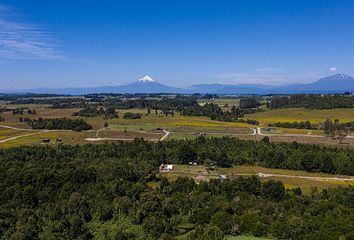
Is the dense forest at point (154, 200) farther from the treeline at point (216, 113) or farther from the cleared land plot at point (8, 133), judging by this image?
the treeline at point (216, 113)

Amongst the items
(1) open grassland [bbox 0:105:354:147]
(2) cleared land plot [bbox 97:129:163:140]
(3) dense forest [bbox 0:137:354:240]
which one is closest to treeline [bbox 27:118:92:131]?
(1) open grassland [bbox 0:105:354:147]

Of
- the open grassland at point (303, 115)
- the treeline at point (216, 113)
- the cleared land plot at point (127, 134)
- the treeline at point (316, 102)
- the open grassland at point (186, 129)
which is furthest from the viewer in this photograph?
the treeline at point (316, 102)

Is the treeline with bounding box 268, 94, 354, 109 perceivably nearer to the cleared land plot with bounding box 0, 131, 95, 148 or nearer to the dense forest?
the dense forest

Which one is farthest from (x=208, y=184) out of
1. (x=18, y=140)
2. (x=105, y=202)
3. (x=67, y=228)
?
(x=18, y=140)

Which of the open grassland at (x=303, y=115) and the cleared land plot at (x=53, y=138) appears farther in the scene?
the open grassland at (x=303, y=115)

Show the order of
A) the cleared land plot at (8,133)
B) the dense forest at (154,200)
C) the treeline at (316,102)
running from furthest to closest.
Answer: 1. the treeline at (316,102)
2. the cleared land plot at (8,133)
3. the dense forest at (154,200)

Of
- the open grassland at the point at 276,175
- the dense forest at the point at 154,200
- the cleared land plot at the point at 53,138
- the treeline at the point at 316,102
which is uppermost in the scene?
the treeline at the point at 316,102

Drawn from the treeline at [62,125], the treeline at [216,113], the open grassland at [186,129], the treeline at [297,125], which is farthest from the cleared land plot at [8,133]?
the treeline at [297,125]
